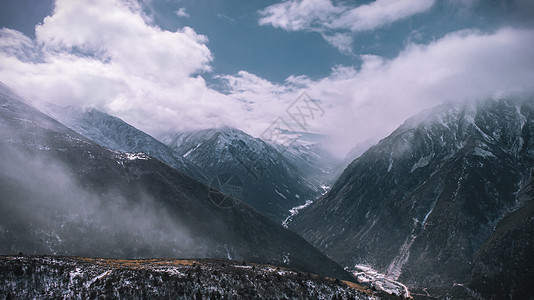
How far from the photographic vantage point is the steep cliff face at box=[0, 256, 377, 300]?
61.1m

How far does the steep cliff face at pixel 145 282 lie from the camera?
6112cm

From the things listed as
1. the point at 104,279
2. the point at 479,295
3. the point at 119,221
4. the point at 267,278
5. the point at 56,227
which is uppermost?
the point at 479,295

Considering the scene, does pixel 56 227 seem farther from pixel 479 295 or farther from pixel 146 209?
pixel 479 295

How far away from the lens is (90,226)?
14388cm

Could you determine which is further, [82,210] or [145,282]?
[82,210]

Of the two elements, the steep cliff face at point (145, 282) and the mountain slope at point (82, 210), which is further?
the mountain slope at point (82, 210)

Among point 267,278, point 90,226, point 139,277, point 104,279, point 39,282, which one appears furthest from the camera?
point 90,226

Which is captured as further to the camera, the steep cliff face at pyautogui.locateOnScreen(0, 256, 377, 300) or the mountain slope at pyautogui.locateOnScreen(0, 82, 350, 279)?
the mountain slope at pyautogui.locateOnScreen(0, 82, 350, 279)

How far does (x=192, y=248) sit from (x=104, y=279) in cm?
10406

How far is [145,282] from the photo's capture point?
72.8 metres

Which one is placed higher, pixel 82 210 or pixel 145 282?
pixel 145 282

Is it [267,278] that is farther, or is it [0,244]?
[0,244]

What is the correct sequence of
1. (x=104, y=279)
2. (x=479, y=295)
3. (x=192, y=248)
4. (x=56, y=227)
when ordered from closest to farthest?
(x=104, y=279) → (x=56, y=227) → (x=192, y=248) → (x=479, y=295)

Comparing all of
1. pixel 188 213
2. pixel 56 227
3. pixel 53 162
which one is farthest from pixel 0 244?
pixel 188 213
